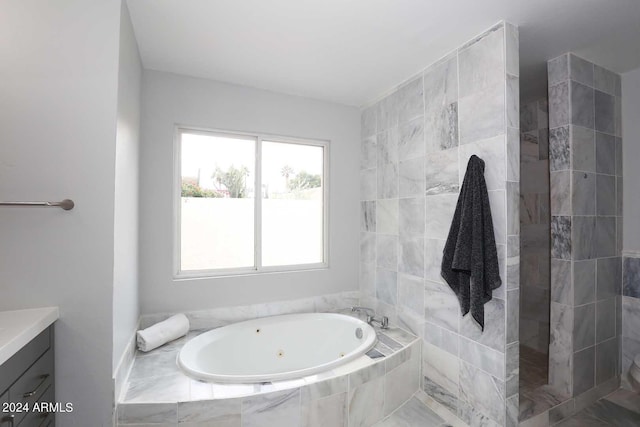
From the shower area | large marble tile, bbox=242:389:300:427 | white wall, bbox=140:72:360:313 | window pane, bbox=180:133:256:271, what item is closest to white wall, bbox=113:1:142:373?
white wall, bbox=140:72:360:313

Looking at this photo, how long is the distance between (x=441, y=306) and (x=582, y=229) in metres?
1.16

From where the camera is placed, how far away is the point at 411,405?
2.11m

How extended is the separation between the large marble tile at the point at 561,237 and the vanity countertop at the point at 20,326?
3.02 metres

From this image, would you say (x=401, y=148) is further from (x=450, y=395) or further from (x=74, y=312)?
(x=74, y=312)

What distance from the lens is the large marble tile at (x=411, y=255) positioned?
229cm

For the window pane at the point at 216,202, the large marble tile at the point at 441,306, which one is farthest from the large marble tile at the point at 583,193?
the window pane at the point at 216,202

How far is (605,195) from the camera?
2242 mm

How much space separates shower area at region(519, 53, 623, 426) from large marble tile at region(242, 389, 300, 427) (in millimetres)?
1461

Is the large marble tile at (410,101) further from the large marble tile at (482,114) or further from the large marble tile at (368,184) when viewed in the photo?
the large marble tile at (368,184)

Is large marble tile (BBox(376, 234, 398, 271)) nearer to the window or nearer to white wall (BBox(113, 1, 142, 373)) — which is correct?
the window

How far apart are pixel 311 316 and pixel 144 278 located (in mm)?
1409

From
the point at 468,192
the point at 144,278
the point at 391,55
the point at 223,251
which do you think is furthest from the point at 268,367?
the point at 391,55

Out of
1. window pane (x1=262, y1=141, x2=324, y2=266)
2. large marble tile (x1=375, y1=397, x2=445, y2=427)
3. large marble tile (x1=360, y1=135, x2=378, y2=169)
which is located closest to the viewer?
large marble tile (x1=375, y1=397, x2=445, y2=427)

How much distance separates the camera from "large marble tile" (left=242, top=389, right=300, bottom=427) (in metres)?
1.57
